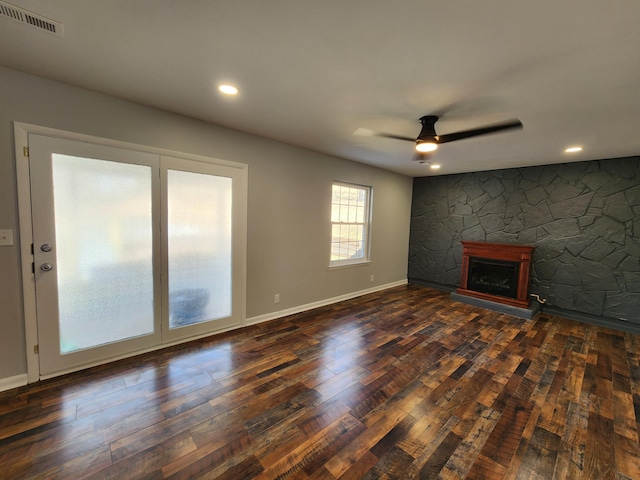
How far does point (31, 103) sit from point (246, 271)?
2.44 m

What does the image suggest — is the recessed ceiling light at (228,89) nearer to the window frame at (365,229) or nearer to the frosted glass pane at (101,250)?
the frosted glass pane at (101,250)

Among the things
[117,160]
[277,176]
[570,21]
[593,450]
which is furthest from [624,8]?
[117,160]

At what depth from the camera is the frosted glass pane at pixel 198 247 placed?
2.91 meters

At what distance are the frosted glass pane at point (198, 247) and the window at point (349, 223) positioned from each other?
6.42ft

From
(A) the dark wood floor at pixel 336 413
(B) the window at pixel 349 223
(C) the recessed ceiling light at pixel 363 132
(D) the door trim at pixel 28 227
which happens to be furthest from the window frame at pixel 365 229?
(D) the door trim at pixel 28 227

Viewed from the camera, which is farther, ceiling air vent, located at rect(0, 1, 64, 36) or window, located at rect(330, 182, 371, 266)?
window, located at rect(330, 182, 371, 266)

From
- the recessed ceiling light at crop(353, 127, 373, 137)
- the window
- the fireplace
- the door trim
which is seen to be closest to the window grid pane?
the window

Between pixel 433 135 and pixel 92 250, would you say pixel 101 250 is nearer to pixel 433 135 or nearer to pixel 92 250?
pixel 92 250

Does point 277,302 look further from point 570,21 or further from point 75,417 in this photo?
point 570,21

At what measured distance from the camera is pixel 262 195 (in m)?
3.57

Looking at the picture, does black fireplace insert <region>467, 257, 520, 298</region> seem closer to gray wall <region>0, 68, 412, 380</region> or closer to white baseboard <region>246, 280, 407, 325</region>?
gray wall <region>0, 68, 412, 380</region>

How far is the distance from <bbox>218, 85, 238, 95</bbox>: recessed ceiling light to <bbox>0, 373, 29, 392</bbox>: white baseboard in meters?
2.90

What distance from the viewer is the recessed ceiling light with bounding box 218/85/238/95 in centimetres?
218

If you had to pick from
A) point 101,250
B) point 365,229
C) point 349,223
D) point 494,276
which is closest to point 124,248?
point 101,250
